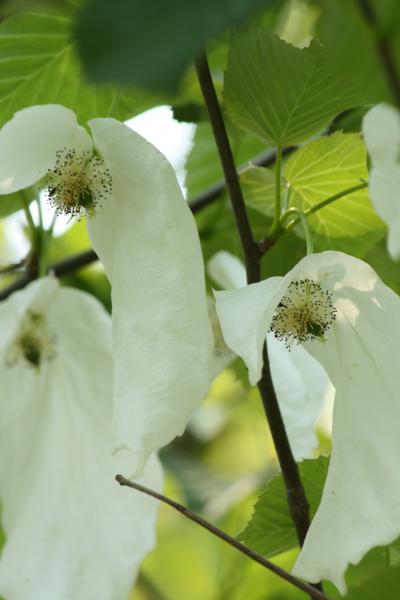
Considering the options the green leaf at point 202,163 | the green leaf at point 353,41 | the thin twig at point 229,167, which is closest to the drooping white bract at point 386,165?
the green leaf at point 353,41

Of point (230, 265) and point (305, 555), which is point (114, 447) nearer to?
point (305, 555)

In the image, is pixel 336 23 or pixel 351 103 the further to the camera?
pixel 351 103

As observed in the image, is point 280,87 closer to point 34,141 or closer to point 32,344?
point 34,141

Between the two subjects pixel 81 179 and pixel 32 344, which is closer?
pixel 81 179

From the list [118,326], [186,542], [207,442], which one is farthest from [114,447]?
[207,442]

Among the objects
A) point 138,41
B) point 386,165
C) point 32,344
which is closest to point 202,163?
point 32,344
